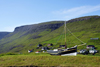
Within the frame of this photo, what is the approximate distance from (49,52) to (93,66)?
1242 cm

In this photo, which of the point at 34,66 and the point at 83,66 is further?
the point at 34,66

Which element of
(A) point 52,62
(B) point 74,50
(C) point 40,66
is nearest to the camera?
(C) point 40,66

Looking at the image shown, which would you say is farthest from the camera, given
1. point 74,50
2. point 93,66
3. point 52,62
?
point 74,50

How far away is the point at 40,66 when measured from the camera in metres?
14.1

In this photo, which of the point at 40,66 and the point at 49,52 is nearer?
the point at 40,66

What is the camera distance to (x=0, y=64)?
50.6 ft

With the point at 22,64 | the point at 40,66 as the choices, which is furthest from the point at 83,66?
the point at 22,64

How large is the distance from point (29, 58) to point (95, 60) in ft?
31.3

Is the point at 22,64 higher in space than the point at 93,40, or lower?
higher

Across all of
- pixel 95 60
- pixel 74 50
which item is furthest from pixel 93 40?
pixel 95 60

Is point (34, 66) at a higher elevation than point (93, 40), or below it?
→ higher

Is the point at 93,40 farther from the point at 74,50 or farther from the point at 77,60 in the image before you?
the point at 77,60

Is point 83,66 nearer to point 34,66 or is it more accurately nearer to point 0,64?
point 34,66

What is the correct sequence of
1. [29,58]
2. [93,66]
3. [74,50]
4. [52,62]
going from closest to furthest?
[93,66] < [52,62] < [29,58] < [74,50]
